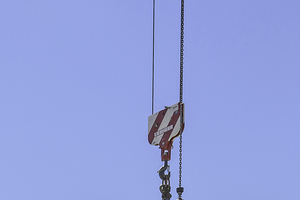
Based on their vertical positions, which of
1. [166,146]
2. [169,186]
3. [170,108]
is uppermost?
[170,108]

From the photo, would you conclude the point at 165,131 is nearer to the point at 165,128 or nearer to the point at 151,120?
the point at 165,128

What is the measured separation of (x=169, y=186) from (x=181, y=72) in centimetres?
186

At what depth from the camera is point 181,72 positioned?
9836 millimetres

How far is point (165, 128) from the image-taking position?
31.3ft

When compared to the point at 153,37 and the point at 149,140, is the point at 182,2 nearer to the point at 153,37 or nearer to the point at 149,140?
the point at 153,37

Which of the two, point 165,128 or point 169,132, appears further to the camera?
point 165,128

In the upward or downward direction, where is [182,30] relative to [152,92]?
upward

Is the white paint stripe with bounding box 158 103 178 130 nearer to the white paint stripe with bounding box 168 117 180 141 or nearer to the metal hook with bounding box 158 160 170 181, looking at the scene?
the white paint stripe with bounding box 168 117 180 141

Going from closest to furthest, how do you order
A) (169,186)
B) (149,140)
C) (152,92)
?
(169,186) → (149,140) → (152,92)

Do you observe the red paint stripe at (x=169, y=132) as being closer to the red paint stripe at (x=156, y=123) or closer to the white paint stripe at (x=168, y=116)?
the white paint stripe at (x=168, y=116)

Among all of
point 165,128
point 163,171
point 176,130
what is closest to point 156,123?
point 165,128

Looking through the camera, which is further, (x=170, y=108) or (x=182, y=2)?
(x=182, y=2)

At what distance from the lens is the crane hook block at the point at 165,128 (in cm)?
927

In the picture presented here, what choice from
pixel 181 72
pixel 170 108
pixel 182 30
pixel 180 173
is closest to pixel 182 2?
pixel 182 30
